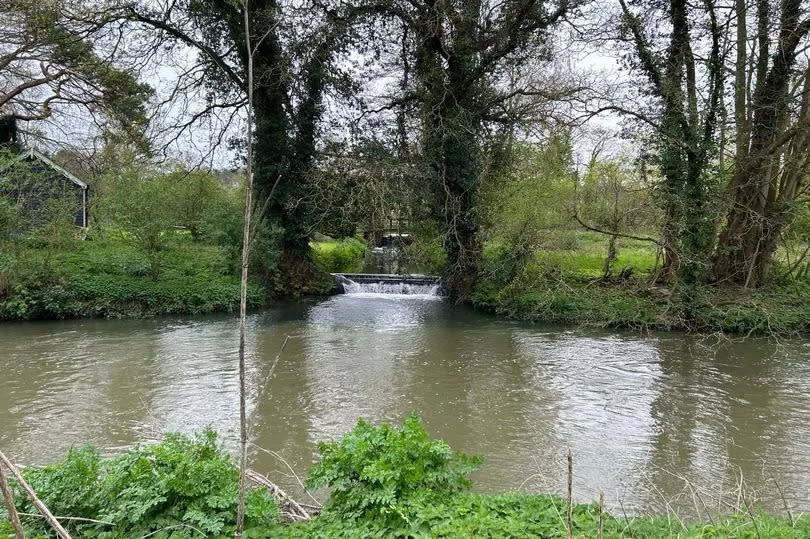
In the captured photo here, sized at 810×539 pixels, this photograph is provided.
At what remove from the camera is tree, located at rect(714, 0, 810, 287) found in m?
10.8

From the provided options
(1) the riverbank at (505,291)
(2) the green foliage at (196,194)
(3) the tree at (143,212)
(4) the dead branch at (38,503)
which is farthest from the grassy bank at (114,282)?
(4) the dead branch at (38,503)

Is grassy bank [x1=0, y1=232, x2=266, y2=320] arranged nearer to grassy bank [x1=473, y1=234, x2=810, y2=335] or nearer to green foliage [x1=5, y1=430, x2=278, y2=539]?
grassy bank [x1=473, y1=234, x2=810, y2=335]

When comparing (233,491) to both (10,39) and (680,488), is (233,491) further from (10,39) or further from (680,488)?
(10,39)

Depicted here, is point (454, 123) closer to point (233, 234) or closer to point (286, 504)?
point (233, 234)

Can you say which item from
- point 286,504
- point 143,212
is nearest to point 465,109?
point 143,212

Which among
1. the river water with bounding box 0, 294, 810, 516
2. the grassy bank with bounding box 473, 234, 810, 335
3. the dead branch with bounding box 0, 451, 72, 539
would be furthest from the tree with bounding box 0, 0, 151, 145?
the dead branch with bounding box 0, 451, 72, 539

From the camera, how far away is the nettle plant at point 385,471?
3.31 metres

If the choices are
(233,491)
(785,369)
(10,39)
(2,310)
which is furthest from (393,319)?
(10,39)

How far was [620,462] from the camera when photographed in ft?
17.9

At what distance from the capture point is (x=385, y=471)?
3365mm

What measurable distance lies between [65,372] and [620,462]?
8.25m

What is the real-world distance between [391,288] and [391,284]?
0.13 m

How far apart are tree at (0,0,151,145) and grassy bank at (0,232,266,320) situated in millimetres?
3574

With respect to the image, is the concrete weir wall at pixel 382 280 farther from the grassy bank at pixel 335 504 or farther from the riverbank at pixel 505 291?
the grassy bank at pixel 335 504
